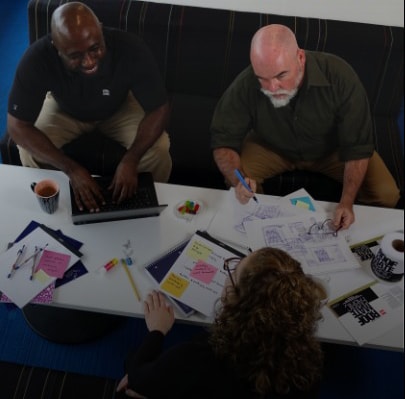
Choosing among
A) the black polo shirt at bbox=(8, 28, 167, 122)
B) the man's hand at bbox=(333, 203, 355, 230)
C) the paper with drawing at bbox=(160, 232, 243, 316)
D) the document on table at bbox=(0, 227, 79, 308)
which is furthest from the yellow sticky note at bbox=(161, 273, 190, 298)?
the black polo shirt at bbox=(8, 28, 167, 122)

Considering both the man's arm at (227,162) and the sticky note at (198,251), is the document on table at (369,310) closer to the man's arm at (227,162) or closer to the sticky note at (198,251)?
the sticky note at (198,251)

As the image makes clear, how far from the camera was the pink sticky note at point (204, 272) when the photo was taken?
1.27 meters

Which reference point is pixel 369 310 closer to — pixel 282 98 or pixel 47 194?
pixel 282 98

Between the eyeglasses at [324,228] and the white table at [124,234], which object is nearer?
the white table at [124,234]

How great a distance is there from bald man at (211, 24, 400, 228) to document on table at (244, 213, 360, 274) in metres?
0.08

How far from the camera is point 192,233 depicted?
1376mm

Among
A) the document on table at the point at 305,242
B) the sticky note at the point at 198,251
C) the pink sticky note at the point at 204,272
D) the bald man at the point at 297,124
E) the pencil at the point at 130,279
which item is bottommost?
the pencil at the point at 130,279

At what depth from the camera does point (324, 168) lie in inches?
60.5

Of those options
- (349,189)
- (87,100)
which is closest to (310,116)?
(349,189)

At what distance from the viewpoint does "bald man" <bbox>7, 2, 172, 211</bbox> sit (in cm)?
124

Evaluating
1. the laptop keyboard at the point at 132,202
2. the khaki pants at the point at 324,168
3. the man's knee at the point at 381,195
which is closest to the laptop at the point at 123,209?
the laptop keyboard at the point at 132,202

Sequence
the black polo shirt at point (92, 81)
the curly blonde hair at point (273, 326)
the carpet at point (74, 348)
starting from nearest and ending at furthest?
the curly blonde hair at point (273, 326)
the black polo shirt at point (92, 81)
the carpet at point (74, 348)

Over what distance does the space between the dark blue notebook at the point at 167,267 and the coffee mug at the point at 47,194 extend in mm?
363

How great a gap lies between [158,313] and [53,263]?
346mm
